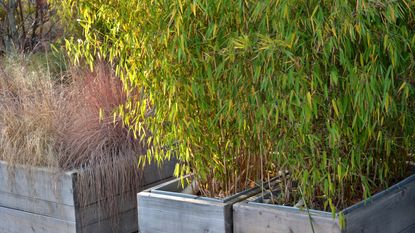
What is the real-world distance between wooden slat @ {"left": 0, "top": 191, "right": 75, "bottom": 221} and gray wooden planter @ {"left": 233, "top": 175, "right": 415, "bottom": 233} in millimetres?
1175

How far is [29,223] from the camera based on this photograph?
13.0 ft

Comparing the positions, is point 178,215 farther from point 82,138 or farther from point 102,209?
point 82,138

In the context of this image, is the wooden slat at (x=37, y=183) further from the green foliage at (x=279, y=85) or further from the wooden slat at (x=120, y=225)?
the green foliage at (x=279, y=85)

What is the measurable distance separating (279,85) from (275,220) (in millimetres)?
617

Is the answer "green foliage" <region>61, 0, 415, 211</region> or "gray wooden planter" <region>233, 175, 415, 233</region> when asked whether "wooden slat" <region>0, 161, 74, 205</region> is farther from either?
"gray wooden planter" <region>233, 175, 415, 233</region>

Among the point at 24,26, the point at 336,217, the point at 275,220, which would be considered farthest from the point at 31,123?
the point at 24,26

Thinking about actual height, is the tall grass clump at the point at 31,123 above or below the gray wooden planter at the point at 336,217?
above

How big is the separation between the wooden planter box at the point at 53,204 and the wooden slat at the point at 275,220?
1098 mm

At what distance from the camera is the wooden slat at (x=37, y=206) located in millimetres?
3711

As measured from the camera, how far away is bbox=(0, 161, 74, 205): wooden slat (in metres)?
3.69

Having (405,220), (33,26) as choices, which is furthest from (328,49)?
(33,26)

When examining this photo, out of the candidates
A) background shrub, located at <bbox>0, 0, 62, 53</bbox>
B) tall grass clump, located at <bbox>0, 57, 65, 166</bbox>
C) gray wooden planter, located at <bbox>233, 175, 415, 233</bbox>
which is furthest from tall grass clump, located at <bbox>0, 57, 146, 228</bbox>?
background shrub, located at <bbox>0, 0, 62, 53</bbox>

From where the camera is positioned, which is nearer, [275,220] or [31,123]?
[275,220]

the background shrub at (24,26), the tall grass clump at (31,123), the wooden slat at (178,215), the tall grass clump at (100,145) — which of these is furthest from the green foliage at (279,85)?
the background shrub at (24,26)
